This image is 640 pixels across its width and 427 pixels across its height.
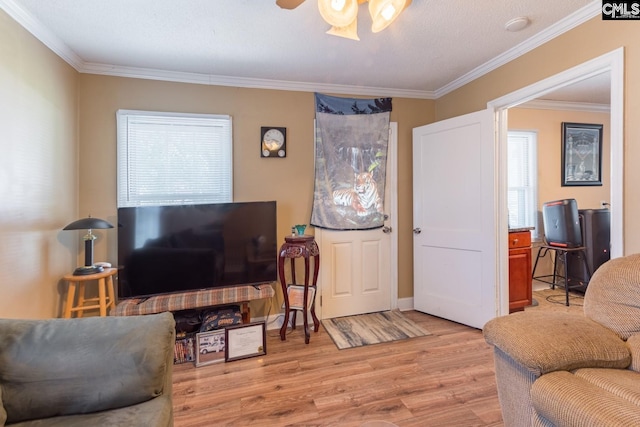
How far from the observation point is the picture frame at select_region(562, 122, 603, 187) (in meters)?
4.04

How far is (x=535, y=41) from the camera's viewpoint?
2.33 m

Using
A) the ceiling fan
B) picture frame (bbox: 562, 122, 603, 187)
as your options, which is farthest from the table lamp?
picture frame (bbox: 562, 122, 603, 187)

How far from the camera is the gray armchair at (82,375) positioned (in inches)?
42.9

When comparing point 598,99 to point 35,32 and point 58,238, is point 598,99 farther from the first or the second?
point 58,238

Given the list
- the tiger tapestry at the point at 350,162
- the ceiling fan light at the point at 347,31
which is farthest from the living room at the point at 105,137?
the ceiling fan light at the point at 347,31

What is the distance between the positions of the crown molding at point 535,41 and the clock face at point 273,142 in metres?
1.85

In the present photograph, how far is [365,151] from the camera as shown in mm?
3285

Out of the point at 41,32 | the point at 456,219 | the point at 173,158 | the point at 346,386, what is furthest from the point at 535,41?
the point at 41,32

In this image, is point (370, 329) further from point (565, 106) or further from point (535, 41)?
point (565, 106)

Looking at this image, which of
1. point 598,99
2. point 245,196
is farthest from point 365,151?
point 598,99

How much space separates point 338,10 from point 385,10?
0.77ft

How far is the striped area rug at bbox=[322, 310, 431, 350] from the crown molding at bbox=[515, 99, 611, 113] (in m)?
3.03

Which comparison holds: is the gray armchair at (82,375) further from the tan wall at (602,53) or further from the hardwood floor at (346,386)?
the tan wall at (602,53)

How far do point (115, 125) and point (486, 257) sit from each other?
349cm
